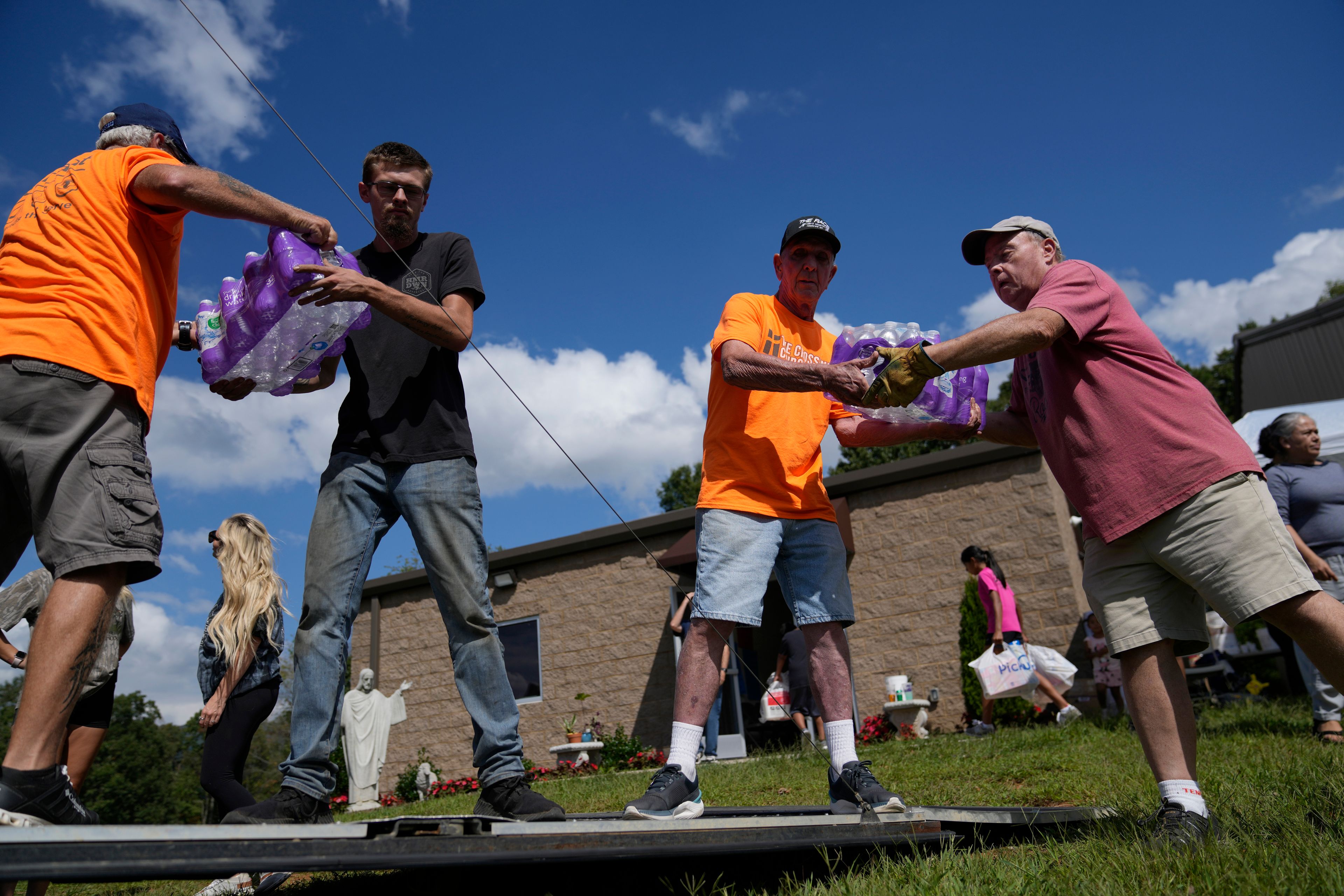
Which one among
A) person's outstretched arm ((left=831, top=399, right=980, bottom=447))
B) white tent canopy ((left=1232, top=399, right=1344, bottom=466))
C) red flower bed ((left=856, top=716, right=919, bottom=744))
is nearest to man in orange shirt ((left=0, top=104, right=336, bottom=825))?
person's outstretched arm ((left=831, top=399, right=980, bottom=447))

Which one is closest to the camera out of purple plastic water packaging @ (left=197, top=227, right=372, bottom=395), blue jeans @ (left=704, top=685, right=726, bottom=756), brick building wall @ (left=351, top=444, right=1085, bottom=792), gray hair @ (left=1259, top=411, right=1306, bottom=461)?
purple plastic water packaging @ (left=197, top=227, right=372, bottom=395)

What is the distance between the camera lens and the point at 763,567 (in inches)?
121

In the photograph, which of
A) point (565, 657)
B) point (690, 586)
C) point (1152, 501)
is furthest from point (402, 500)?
point (565, 657)

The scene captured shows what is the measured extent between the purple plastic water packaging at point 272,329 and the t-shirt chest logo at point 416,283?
161 mm

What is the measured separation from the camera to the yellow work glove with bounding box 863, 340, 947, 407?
272cm

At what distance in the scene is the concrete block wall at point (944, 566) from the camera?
10.1 meters

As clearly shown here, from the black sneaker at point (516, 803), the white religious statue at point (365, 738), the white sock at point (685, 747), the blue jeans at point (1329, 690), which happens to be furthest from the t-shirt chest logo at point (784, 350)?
the white religious statue at point (365, 738)

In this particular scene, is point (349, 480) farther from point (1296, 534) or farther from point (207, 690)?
point (1296, 534)

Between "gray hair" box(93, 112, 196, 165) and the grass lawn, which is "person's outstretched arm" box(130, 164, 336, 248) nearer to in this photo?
"gray hair" box(93, 112, 196, 165)

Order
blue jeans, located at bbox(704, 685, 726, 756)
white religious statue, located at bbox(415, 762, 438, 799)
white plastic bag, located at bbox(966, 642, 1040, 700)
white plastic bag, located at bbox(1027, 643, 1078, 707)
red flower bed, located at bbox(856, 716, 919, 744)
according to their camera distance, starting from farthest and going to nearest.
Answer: white religious statue, located at bbox(415, 762, 438, 799) < blue jeans, located at bbox(704, 685, 726, 756) < red flower bed, located at bbox(856, 716, 919, 744) < white plastic bag, located at bbox(1027, 643, 1078, 707) < white plastic bag, located at bbox(966, 642, 1040, 700)

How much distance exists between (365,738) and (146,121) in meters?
10.5

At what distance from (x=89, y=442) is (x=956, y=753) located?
17.6 feet

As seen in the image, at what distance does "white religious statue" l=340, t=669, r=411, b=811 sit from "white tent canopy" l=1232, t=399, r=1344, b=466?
35.9ft

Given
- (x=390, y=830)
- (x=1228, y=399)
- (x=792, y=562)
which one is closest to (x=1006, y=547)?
(x=792, y=562)
